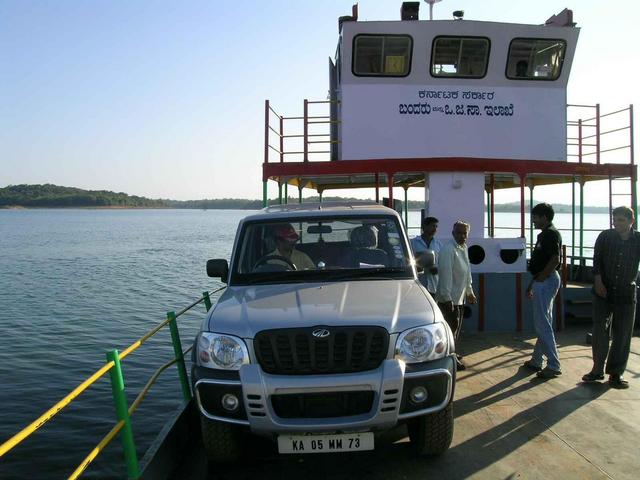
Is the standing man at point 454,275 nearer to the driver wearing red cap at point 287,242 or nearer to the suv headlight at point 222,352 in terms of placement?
the driver wearing red cap at point 287,242

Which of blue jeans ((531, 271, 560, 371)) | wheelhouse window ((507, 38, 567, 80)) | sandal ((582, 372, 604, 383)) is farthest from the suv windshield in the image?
wheelhouse window ((507, 38, 567, 80))

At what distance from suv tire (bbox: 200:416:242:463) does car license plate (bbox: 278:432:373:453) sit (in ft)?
1.51

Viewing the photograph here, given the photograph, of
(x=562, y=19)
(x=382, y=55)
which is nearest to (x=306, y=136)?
(x=382, y=55)

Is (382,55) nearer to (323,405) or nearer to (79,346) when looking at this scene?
(323,405)

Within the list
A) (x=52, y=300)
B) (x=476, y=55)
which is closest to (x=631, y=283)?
(x=476, y=55)

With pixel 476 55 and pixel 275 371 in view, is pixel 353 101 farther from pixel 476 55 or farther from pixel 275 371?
pixel 275 371

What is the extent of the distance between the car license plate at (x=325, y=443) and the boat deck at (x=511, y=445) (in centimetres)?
41

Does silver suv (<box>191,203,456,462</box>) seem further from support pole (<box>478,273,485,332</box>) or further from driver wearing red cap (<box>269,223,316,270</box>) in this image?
support pole (<box>478,273,485,332</box>)

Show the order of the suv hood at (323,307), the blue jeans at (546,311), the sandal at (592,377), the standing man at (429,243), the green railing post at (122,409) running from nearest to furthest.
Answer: the green railing post at (122,409) < the suv hood at (323,307) < the sandal at (592,377) < the blue jeans at (546,311) < the standing man at (429,243)

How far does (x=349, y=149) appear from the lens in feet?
35.1

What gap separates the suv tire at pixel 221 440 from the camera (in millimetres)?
4363

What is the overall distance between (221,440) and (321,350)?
1.06 metres

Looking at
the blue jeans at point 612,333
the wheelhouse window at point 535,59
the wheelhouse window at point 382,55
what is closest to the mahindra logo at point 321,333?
the blue jeans at point 612,333

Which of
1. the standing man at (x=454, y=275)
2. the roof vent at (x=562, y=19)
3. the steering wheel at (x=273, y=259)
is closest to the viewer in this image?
the steering wheel at (x=273, y=259)
